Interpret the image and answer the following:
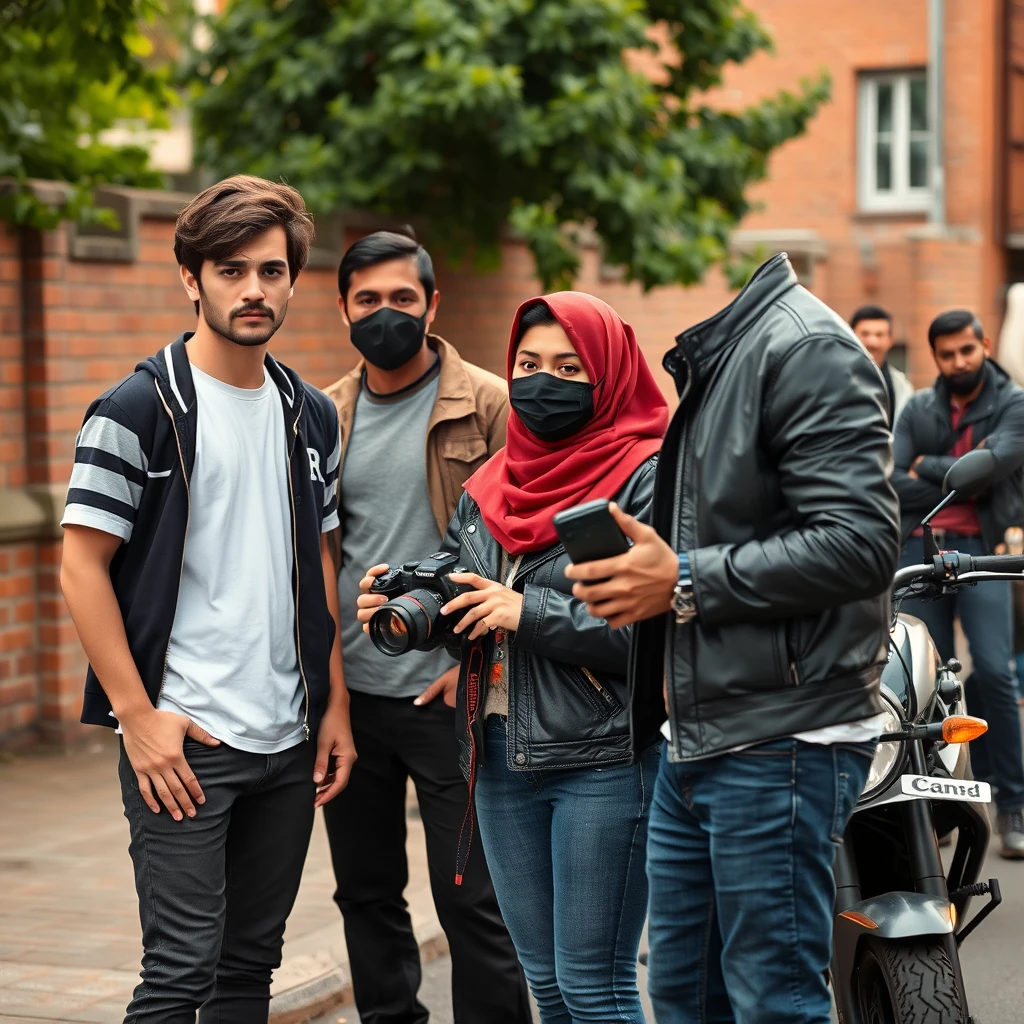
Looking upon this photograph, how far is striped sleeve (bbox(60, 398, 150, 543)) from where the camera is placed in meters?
3.23

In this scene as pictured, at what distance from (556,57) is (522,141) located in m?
0.66

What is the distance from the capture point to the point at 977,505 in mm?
6961

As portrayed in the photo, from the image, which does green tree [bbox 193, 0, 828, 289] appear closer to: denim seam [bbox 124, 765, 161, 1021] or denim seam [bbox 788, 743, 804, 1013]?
denim seam [bbox 124, 765, 161, 1021]

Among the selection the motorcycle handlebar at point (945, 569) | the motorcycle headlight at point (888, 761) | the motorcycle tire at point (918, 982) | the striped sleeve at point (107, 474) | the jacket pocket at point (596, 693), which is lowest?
the motorcycle tire at point (918, 982)

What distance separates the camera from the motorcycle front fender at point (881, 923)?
3.62 m

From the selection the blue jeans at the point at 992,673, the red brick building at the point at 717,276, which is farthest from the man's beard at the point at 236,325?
the red brick building at the point at 717,276

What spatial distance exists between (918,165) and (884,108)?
83cm

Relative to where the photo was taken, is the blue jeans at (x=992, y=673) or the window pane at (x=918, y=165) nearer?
the blue jeans at (x=992, y=673)

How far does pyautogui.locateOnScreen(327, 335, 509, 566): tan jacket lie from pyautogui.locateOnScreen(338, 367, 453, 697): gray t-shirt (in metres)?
0.02

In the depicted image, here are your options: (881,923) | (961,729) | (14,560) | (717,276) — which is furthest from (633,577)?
(717,276)

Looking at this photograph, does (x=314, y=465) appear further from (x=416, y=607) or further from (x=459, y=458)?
(x=459, y=458)

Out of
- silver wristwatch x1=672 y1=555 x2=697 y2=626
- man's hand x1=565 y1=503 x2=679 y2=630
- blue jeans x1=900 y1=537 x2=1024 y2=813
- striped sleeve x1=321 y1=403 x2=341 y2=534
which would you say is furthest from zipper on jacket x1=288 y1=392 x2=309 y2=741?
blue jeans x1=900 y1=537 x2=1024 y2=813

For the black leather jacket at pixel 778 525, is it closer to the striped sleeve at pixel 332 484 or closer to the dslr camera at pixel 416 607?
the dslr camera at pixel 416 607

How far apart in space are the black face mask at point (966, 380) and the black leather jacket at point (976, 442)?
5cm
